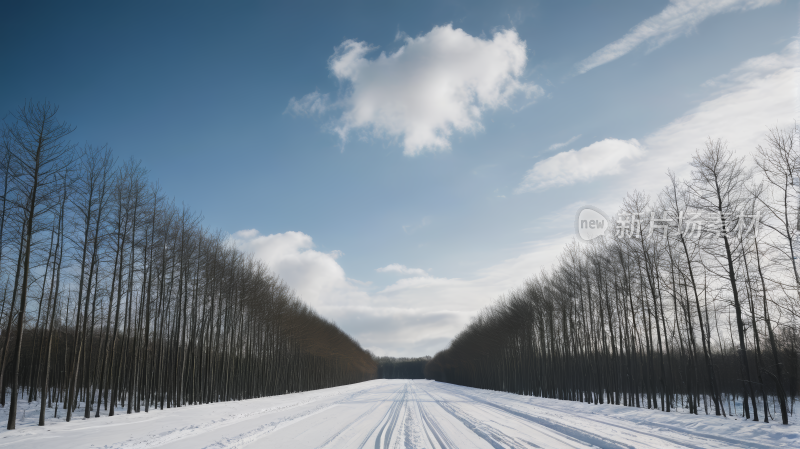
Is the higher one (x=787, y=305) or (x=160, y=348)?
(x=787, y=305)

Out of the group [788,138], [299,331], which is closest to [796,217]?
[788,138]

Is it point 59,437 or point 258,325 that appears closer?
point 59,437

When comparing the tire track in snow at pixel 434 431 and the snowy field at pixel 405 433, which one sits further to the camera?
the snowy field at pixel 405 433

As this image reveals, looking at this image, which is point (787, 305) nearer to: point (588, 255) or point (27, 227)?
point (588, 255)

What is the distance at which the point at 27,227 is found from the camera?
55.0ft

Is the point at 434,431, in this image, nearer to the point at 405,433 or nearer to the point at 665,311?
the point at 405,433

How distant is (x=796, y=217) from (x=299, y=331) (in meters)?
52.7

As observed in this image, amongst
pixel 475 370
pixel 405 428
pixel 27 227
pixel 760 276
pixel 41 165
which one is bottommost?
pixel 475 370

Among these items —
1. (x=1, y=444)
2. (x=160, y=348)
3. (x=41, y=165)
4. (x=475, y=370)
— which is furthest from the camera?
(x=475, y=370)

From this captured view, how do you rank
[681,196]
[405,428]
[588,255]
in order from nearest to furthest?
[405,428], [681,196], [588,255]

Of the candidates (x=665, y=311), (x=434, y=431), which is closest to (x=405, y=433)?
(x=434, y=431)

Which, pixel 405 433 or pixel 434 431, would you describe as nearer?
pixel 405 433

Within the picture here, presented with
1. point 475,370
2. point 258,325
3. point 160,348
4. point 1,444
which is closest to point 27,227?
point 1,444

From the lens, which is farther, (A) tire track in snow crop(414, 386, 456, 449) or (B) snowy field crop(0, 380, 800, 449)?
(B) snowy field crop(0, 380, 800, 449)
